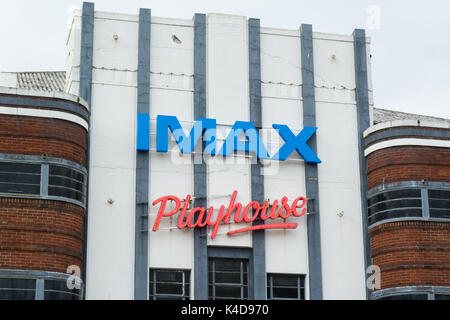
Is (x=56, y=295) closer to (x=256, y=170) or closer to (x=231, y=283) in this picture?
(x=231, y=283)

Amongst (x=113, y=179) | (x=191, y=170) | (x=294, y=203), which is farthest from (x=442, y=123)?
(x=113, y=179)

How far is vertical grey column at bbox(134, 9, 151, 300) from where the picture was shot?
3478 cm

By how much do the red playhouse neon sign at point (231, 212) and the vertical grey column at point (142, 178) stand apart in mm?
524

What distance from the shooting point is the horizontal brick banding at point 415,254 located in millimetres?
34906

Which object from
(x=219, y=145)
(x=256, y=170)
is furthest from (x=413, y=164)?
(x=219, y=145)

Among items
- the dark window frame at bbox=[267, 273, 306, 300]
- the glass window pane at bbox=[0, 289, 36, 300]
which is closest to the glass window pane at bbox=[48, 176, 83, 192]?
the glass window pane at bbox=[0, 289, 36, 300]

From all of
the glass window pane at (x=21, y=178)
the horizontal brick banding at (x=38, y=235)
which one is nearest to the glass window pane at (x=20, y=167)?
the glass window pane at (x=21, y=178)

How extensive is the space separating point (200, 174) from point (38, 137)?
634cm

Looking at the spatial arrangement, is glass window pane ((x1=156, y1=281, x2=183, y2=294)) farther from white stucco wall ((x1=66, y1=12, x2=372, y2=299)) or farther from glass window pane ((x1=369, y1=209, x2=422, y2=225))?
glass window pane ((x1=369, y1=209, x2=422, y2=225))

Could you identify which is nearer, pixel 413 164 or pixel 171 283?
pixel 171 283

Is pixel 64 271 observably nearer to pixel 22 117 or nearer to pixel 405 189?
pixel 22 117

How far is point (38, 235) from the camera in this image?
3281 centimetres
